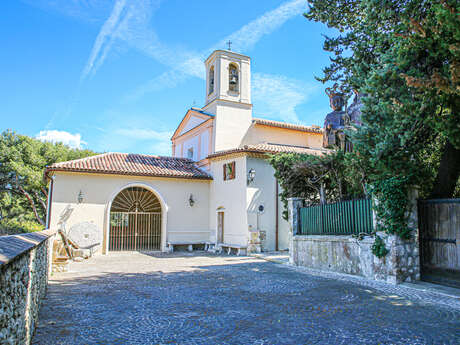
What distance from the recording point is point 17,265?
10.6ft

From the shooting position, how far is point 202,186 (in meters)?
19.4

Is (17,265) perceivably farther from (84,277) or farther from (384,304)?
(84,277)

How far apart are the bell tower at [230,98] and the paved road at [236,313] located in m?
12.0

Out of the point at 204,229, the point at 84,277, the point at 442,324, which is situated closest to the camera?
the point at 442,324

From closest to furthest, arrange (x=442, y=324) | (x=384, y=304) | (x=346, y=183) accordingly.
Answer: (x=442, y=324) → (x=384, y=304) → (x=346, y=183)

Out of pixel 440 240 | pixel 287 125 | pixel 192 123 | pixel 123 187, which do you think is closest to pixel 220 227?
pixel 123 187

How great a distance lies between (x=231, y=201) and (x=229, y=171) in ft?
5.09

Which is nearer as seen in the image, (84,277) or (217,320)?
(217,320)

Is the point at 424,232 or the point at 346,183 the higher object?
the point at 346,183

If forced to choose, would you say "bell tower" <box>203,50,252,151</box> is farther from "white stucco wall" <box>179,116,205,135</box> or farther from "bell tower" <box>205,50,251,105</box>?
"white stucco wall" <box>179,116,205,135</box>

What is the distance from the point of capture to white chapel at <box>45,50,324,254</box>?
16.4 metres

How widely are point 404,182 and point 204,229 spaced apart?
12537 millimetres

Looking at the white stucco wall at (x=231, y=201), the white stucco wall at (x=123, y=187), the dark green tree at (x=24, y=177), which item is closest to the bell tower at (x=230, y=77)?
the white stucco wall at (x=231, y=201)

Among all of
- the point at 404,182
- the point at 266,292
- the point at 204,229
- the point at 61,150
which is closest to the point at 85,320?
the point at 266,292
